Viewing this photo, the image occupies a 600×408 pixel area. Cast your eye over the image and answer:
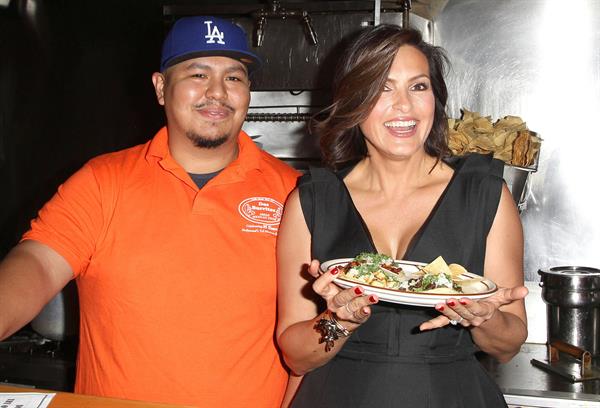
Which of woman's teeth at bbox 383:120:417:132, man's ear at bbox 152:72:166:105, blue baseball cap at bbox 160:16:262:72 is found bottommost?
A: woman's teeth at bbox 383:120:417:132

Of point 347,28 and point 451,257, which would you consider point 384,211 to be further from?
point 347,28

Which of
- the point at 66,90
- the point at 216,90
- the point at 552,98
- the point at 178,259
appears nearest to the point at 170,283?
the point at 178,259

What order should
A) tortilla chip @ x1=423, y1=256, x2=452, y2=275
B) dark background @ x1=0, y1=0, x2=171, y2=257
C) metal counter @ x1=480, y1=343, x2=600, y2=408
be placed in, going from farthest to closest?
dark background @ x1=0, y1=0, x2=171, y2=257 → metal counter @ x1=480, y1=343, x2=600, y2=408 → tortilla chip @ x1=423, y1=256, x2=452, y2=275

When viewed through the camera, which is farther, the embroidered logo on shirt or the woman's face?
the embroidered logo on shirt

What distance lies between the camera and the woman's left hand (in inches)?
60.7

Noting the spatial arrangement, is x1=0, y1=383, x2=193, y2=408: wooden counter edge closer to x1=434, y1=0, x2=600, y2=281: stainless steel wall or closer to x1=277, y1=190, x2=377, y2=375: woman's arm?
x1=277, y1=190, x2=377, y2=375: woman's arm

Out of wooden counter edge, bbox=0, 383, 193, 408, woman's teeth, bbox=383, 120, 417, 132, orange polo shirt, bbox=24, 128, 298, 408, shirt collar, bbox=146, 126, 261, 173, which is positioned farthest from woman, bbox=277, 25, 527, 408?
wooden counter edge, bbox=0, 383, 193, 408

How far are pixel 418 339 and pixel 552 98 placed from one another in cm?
218

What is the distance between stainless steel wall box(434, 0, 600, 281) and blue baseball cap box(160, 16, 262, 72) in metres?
1.80

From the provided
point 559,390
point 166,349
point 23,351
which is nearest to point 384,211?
point 166,349

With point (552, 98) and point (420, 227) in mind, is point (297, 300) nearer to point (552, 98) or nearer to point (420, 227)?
point (420, 227)

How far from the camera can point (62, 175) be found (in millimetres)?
4379

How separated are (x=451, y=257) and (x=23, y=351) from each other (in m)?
2.17

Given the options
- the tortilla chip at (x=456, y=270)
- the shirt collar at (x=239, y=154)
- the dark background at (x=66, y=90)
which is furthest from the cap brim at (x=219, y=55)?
the dark background at (x=66, y=90)
